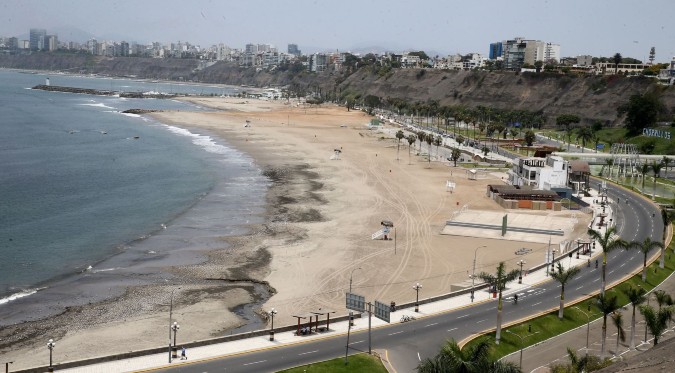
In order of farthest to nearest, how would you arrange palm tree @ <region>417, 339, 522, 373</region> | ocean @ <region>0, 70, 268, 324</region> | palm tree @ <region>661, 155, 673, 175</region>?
palm tree @ <region>661, 155, 673, 175</region> < ocean @ <region>0, 70, 268, 324</region> < palm tree @ <region>417, 339, 522, 373</region>

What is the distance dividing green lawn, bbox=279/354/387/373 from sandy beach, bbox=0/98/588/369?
8849 millimetres

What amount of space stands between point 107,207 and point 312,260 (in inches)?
1043

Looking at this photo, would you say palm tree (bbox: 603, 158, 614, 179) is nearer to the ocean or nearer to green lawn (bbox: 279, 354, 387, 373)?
the ocean

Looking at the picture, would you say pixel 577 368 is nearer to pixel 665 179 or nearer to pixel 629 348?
pixel 629 348

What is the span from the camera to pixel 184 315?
43.2m

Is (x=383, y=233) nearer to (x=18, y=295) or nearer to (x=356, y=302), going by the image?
(x=356, y=302)

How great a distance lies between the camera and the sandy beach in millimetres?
40531

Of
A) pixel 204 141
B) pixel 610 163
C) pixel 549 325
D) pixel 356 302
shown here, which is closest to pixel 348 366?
pixel 356 302

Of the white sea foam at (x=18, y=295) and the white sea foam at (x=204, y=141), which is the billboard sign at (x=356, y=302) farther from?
the white sea foam at (x=204, y=141)

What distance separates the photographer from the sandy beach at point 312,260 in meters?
40.5

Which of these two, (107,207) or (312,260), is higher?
(107,207)

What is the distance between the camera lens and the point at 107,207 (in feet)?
237

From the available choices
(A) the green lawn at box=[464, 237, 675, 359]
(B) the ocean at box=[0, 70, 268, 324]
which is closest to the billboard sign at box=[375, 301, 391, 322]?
(A) the green lawn at box=[464, 237, 675, 359]

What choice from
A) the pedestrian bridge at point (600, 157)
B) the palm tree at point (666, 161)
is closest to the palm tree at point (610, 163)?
the pedestrian bridge at point (600, 157)
